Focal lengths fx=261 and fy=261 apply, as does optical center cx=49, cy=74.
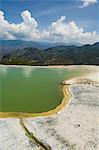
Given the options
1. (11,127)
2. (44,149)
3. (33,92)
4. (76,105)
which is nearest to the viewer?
(44,149)

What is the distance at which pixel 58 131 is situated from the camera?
17469 millimetres

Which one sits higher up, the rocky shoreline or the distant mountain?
the rocky shoreline

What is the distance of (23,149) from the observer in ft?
49.6

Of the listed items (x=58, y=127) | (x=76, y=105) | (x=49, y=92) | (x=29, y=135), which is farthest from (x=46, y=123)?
(x=49, y=92)

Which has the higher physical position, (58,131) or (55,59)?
(58,131)

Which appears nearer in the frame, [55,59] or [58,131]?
[58,131]

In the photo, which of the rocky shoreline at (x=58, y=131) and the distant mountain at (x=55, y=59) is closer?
the rocky shoreline at (x=58, y=131)

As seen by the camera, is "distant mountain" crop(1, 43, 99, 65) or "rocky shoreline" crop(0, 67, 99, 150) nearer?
"rocky shoreline" crop(0, 67, 99, 150)

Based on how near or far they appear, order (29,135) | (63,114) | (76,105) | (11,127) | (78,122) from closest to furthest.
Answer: (29,135), (11,127), (78,122), (63,114), (76,105)

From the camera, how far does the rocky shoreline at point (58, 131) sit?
15609 mm

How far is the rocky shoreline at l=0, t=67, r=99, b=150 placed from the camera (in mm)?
15609

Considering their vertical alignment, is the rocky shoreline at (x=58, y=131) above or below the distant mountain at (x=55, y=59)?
above

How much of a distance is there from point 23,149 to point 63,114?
22.6 ft

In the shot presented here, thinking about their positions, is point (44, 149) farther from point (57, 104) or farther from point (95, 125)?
point (57, 104)
